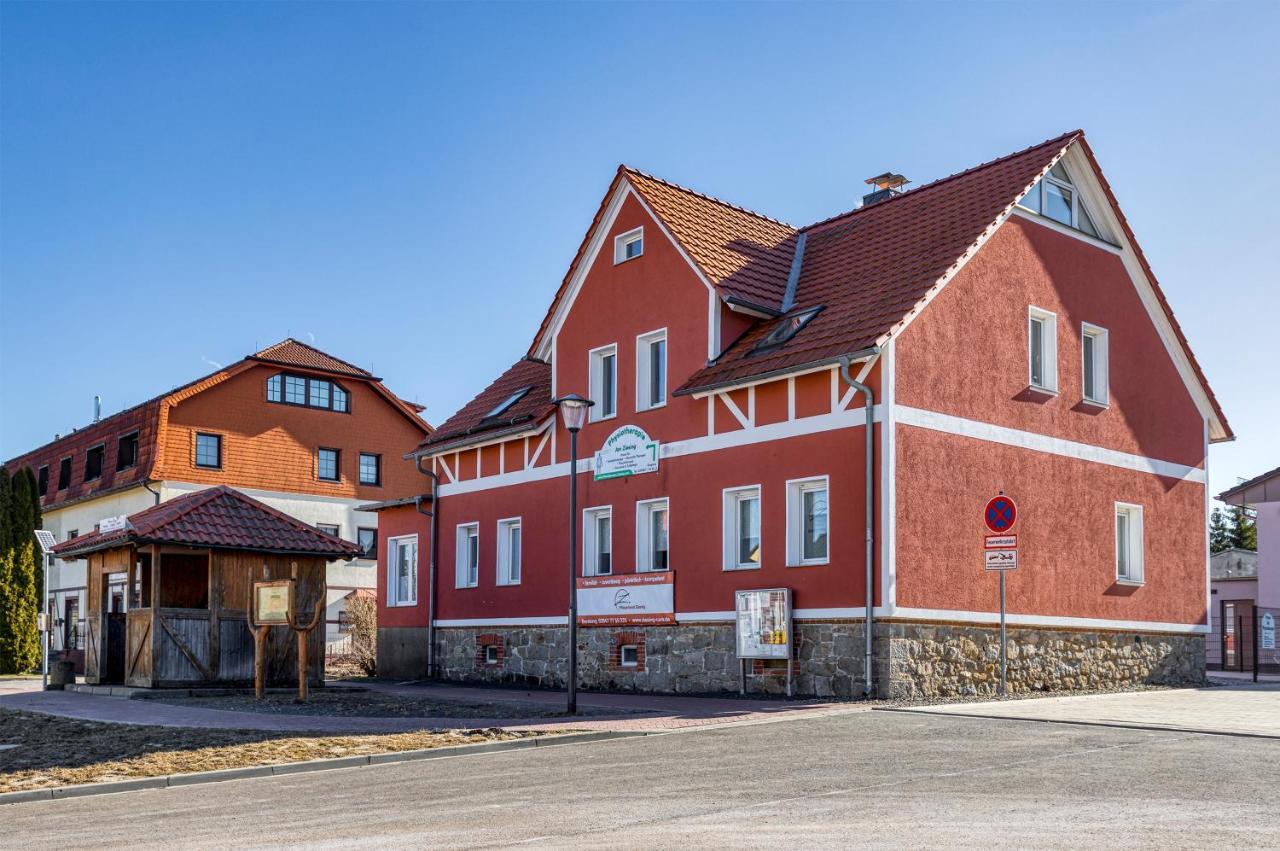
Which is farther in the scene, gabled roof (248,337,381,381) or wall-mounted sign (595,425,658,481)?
Answer: gabled roof (248,337,381,381)

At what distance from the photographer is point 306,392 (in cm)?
4750

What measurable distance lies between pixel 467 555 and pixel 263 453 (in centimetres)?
1860

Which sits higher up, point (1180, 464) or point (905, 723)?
point (1180, 464)

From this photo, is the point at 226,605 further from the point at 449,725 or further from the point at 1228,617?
the point at 1228,617

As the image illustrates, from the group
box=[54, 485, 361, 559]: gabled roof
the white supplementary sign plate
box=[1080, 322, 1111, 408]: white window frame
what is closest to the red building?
box=[1080, 322, 1111, 408]: white window frame

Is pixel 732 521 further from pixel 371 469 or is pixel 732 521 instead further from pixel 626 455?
pixel 371 469

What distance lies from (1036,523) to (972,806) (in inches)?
525

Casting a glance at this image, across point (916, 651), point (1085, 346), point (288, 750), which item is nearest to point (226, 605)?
point (288, 750)

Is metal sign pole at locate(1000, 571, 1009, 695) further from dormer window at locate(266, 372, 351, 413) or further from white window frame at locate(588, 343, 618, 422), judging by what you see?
dormer window at locate(266, 372, 351, 413)

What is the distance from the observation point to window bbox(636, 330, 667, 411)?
24625mm

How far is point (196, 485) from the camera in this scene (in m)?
43.9

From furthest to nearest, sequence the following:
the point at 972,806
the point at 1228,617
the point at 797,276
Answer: the point at 1228,617 → the point at 797,276 → the point at 972,806

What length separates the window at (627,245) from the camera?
25.6 metres

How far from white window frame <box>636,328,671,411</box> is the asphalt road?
1075 centimetres
